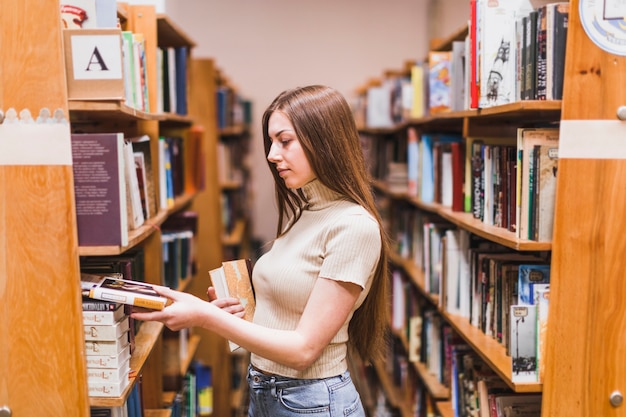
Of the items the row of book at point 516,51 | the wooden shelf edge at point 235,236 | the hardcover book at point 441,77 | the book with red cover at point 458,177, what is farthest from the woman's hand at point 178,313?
the wooden shelf edge at point 235,236

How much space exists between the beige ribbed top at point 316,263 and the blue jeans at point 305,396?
2cm

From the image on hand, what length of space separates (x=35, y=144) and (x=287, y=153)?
0.61 m

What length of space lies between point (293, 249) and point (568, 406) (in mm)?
804

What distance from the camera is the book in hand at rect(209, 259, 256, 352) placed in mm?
1842

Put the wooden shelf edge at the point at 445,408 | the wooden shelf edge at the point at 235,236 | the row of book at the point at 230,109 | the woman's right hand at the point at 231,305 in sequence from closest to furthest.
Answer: the woman's right hand at the point at 231,305, the wooden shelf edge at the point at 445,408, the wooden shelf edge at the point at 235,236, the row of book at the point at 230,109

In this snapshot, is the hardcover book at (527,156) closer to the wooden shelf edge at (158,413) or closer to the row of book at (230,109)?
the wooden shelf edge at (158,413)

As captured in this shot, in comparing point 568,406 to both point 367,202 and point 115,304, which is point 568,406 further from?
point 115,304

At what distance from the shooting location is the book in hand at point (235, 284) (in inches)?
72.5

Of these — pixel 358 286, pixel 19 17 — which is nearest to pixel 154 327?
pixel 358 286

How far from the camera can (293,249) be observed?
1684mm

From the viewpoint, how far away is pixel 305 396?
65.7 inches

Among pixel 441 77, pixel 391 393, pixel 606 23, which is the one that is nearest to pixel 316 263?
pixel 606 23

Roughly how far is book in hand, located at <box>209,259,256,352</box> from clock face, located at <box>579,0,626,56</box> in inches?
43.9

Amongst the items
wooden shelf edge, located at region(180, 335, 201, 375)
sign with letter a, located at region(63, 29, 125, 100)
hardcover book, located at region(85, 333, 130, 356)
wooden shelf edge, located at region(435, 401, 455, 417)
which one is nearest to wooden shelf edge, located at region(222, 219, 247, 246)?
wooden shelf edge, located at region(180, 335, 201, 375)
